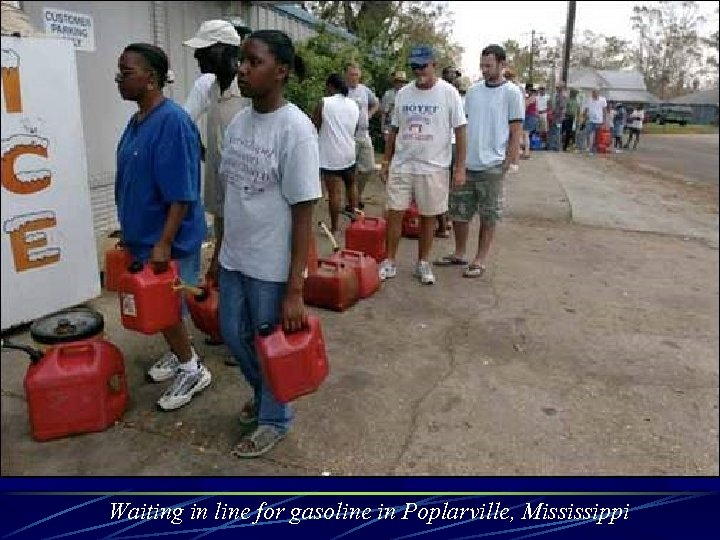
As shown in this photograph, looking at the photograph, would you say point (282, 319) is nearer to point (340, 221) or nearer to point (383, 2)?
point (340, 221)

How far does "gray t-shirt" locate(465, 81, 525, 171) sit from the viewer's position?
535cm

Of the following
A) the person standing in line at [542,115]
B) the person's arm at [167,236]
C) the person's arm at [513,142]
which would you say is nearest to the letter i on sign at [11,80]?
the person's arm at [167,236]

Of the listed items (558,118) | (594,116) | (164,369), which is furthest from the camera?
(558,118)

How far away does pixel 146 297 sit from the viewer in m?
A: 2.85

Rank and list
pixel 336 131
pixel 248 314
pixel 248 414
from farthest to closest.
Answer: pixel 336 131, pixel 248 414, pixel 248 314

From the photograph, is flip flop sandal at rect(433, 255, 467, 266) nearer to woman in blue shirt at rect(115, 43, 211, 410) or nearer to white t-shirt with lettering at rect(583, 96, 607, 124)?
woman in blue shirt at rect(115, 43, 211, 410)

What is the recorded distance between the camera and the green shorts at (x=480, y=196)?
5512 millimetres

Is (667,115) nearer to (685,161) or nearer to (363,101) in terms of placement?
(685,161)

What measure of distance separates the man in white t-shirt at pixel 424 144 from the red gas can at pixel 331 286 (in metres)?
0.80

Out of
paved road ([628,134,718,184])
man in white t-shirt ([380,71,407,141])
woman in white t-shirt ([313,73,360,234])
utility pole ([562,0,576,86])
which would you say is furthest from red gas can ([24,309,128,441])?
utility pole ([562,0,576,86])

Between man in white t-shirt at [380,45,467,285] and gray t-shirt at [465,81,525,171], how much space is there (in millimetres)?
340

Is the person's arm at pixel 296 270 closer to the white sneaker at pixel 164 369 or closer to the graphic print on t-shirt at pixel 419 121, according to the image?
the white sneaker at pixel 164 369

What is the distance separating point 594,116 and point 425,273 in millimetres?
15010

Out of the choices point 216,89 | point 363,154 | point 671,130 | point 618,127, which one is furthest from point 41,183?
point 671,130
